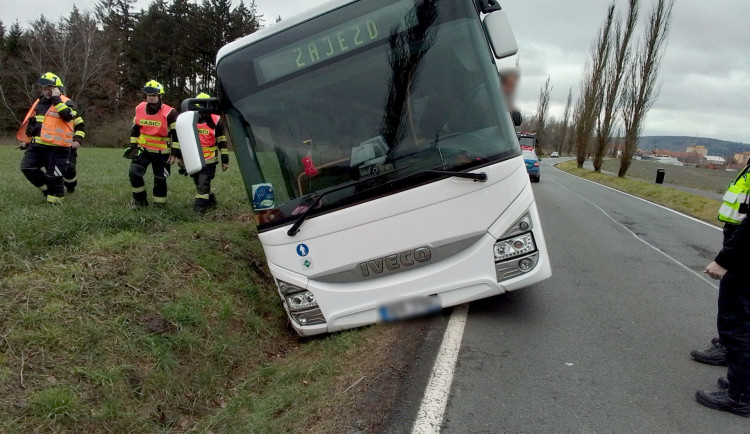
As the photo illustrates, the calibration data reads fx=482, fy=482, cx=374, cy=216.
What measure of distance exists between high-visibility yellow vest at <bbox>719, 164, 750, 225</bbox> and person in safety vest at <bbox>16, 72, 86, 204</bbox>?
286 inches

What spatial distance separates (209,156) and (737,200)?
21.2 ft

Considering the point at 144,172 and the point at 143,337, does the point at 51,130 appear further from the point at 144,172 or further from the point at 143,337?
the point at 143,337

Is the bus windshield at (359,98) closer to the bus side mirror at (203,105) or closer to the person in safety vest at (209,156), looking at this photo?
the bus side mirror at (203,105)

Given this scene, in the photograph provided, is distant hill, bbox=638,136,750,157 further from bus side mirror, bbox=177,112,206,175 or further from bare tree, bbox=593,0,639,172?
bus side mirror, bbox=177,112,206,175

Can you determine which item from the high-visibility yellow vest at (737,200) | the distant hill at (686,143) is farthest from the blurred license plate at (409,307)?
the distant hill at (686,143)

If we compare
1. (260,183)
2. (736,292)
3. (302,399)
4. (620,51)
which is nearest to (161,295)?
(260,183)

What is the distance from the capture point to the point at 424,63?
3.98m

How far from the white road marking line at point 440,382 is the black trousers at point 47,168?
217 inches

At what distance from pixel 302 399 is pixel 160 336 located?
1.44 meters

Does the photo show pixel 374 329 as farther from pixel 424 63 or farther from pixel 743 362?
pixel 743 362

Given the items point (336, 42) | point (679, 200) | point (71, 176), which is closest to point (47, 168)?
point (71, 176)

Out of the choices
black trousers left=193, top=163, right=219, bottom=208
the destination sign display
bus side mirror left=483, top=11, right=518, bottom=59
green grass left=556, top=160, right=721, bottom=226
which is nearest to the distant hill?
green grass left=556, top=160, right=721, bottom=226

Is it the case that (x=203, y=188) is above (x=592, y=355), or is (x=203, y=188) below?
above

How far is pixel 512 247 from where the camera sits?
383cm
